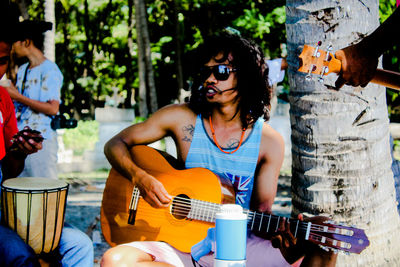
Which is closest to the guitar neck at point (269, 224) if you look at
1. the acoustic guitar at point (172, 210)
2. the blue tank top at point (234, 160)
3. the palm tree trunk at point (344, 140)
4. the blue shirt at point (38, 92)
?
the acoustic guitar at point (172, 210)

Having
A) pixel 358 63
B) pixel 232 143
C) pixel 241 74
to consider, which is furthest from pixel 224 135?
pixel 358 63

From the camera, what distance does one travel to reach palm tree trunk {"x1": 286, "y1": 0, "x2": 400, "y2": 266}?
9.73 ft

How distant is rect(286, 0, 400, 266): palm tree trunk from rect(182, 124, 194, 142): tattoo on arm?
0.71 m

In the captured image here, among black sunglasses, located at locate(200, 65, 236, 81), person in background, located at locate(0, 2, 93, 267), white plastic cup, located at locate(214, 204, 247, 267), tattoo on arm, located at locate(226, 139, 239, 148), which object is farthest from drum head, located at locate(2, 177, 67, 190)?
white plastic cup, located at locate(214, 204, 247, 267)

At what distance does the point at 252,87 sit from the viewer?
3408 mm

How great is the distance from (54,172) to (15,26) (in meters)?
2.13

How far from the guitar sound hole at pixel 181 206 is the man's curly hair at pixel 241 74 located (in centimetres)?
61

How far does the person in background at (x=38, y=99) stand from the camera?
471 cm

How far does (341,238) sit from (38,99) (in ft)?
11.0

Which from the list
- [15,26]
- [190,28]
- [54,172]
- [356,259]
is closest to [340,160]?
[356,259]

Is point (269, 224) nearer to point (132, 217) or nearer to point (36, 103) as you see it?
point (132, 217)

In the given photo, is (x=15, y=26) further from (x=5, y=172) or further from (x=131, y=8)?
(x=131, y=8)

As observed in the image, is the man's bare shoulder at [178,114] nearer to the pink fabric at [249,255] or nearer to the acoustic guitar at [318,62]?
the pink fabric at [249,255]

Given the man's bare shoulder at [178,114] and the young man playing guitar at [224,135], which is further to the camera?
the man's bare shoulder at [178,114]
